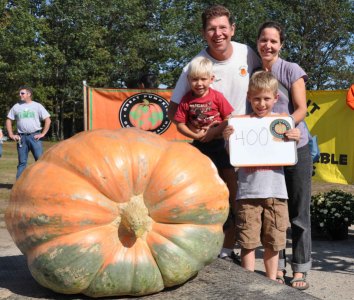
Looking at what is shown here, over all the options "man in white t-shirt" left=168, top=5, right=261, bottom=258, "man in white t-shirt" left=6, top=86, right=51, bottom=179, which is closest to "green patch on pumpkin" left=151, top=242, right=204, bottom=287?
"man in white t-shirt" left=168, top=5, right=261, bottom=258

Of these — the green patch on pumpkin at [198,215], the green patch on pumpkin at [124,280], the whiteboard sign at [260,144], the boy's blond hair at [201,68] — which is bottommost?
the green patch on pumpkin at [124,280]

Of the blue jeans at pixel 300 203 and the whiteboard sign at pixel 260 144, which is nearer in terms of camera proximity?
the whiteboard sign at pixel 260 144

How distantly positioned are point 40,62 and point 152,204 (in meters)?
32.5

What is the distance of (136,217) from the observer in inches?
89.1

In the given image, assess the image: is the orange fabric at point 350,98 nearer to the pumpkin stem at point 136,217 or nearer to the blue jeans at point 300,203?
the blue jeans at point 300,203

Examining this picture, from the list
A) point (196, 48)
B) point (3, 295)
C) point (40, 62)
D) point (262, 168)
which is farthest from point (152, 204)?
point (196, 48)

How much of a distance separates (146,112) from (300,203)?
6848 mm

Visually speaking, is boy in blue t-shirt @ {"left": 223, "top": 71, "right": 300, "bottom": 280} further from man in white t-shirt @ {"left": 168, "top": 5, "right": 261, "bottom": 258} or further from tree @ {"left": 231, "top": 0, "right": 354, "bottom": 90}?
tree @ {"left": 231, "top": 0, "right": 354, "bottom": 90}

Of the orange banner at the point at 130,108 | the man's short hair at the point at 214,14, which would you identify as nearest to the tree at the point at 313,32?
the orange banner at the point at 130,108

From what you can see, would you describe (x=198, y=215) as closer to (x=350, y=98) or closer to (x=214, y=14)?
(x=214, y=14)

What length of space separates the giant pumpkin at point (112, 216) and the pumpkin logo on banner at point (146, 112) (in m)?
7.66

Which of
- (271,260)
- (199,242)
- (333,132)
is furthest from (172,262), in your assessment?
(333,132)

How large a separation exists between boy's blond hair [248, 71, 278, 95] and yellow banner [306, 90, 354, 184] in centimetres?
527

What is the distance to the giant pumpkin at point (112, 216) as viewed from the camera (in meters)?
2.25
